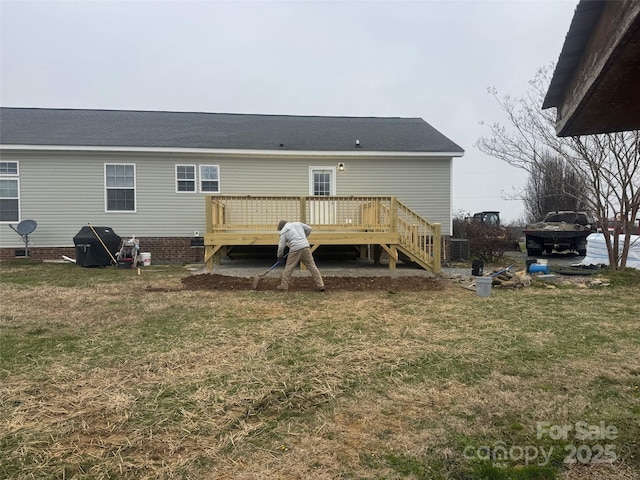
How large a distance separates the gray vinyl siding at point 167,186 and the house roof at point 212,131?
15.4 inches

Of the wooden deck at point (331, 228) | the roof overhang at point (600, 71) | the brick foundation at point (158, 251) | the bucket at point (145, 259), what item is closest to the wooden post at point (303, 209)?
the wooden deck at point (331, 228)

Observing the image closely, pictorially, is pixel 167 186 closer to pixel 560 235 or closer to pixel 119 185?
pixel 119 185

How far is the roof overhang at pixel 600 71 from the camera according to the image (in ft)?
4.55

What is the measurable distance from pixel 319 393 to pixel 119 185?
11738mm

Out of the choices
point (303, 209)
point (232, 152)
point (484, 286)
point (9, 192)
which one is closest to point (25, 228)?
point (9, 192)

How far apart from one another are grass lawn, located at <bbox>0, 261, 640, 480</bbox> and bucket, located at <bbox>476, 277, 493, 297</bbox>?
1.20 metres

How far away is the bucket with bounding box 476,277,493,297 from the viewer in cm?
717

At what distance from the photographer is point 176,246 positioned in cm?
1285

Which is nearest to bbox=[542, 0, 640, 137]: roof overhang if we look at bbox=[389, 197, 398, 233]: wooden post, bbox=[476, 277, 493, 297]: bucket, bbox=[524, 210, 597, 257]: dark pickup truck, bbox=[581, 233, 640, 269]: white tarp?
bbox=[476, 277, 493, 297]: bucket

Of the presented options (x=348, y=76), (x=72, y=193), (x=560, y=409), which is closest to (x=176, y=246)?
(x=72, y=193)

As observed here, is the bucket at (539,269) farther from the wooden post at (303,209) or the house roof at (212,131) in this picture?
the wooden post at (303,209)

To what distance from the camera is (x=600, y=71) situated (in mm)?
1560

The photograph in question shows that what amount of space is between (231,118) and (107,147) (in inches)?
200

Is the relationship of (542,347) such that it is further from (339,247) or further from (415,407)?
(339,247)
